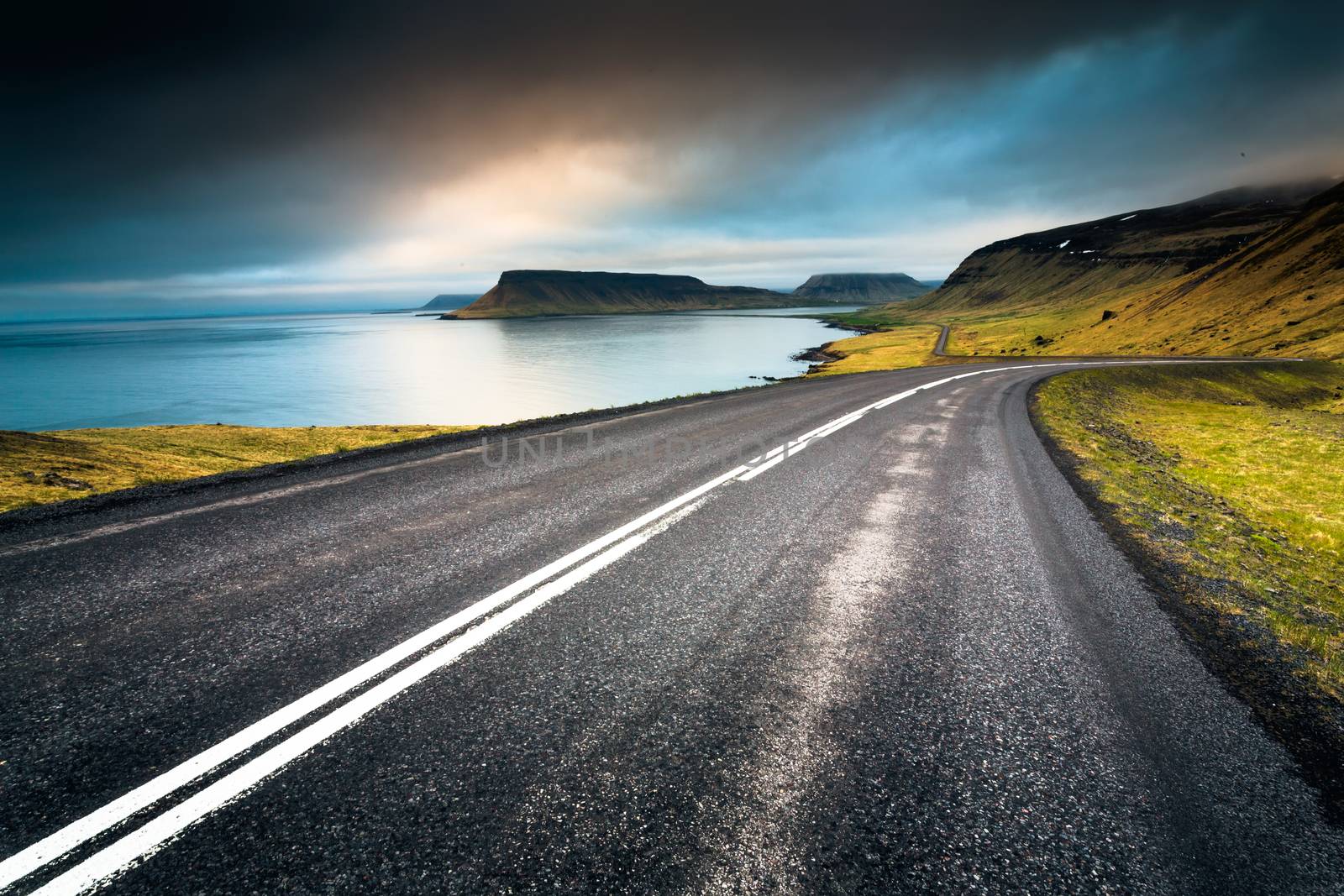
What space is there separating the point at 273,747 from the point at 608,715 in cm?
152

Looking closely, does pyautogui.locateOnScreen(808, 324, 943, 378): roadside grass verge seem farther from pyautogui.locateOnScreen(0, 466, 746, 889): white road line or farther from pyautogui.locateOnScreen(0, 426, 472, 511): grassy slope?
pyautogui.locateOnScreen(0, 466, 746, 889): white road line

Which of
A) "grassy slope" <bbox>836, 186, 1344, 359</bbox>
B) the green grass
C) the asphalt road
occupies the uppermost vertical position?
"grassy slope" <bbox>836, 186, 1344, 359</bbox>

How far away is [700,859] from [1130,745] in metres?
2.36

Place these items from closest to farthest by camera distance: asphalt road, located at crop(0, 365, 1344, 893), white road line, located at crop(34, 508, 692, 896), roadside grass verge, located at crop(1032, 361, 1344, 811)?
white road line, located at crop(34, 508, 692, 896) → asphalt road, located at crop(0, 365, 1344, 893) → roadside grass verge, located at crop(1032, 361, 1344, 811)

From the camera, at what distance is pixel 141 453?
608 inches

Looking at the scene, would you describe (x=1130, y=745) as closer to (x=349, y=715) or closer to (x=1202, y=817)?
(x=1202, y=817)

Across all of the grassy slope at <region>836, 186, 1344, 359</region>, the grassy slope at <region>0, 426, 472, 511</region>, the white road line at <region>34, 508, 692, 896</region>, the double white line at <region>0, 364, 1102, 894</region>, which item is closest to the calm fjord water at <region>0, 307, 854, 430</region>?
the grassy slope at <region>0, 426, 472, 511</region>

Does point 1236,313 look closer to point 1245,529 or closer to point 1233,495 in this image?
point 1233,495

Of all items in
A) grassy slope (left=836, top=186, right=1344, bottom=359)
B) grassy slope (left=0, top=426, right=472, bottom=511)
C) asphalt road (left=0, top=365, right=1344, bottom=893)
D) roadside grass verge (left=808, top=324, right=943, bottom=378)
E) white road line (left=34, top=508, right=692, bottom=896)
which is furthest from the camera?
grassy slope (left=836, top=186, right=1344, bottom=359)

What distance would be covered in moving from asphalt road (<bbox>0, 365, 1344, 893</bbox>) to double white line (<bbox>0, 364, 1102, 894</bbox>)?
0.01 meters

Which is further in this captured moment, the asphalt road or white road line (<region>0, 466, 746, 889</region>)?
the asphalt road

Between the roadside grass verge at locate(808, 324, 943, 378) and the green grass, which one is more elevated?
the roadside grass verge at locate(808, 324, 943, 378)

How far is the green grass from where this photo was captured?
464cm

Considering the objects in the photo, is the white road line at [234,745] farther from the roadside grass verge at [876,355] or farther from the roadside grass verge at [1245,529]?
the roadside grass verge at [876,355]
